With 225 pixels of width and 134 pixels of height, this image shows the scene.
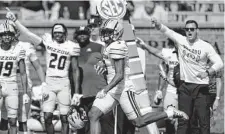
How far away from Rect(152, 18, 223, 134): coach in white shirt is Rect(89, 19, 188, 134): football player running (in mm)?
1279

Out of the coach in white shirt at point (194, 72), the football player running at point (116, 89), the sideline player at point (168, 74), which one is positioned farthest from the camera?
the sideline player at point (168, 74)

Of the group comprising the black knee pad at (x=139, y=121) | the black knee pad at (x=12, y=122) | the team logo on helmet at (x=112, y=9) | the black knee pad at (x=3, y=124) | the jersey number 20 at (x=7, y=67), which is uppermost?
the team logo on helmet at (x=112, y=9)

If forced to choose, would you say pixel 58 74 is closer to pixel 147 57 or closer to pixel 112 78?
pixel 112 78

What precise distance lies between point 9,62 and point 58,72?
0.92 metres

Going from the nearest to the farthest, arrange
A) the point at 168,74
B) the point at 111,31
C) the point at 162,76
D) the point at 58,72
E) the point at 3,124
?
→ the point at 111,31 < the point at 3,124 < the point at 58,72 < the point at 162,76 < the point at 168,74

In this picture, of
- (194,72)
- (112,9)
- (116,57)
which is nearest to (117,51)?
(116,57)

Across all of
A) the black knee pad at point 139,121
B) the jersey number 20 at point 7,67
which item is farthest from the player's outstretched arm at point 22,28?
the black knee pad at point 139,121

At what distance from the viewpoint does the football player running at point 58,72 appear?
37.9 feet

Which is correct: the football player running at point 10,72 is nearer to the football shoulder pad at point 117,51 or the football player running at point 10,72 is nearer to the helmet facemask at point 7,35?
the helmet facemask at point 7,35

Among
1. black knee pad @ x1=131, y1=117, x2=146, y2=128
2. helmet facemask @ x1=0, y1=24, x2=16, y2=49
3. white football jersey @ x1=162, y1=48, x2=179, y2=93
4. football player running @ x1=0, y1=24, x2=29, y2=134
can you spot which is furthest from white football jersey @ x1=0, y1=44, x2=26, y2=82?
white football jersey @ x1=162, y1=48, x2=179, y2=93

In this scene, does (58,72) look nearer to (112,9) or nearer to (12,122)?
(12,122)

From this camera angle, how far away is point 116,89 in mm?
9523

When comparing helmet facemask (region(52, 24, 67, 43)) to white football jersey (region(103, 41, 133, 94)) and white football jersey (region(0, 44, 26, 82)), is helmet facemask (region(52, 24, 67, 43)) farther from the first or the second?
white football jersey (region(103, 41, 133, 94))

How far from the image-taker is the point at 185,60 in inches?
437
